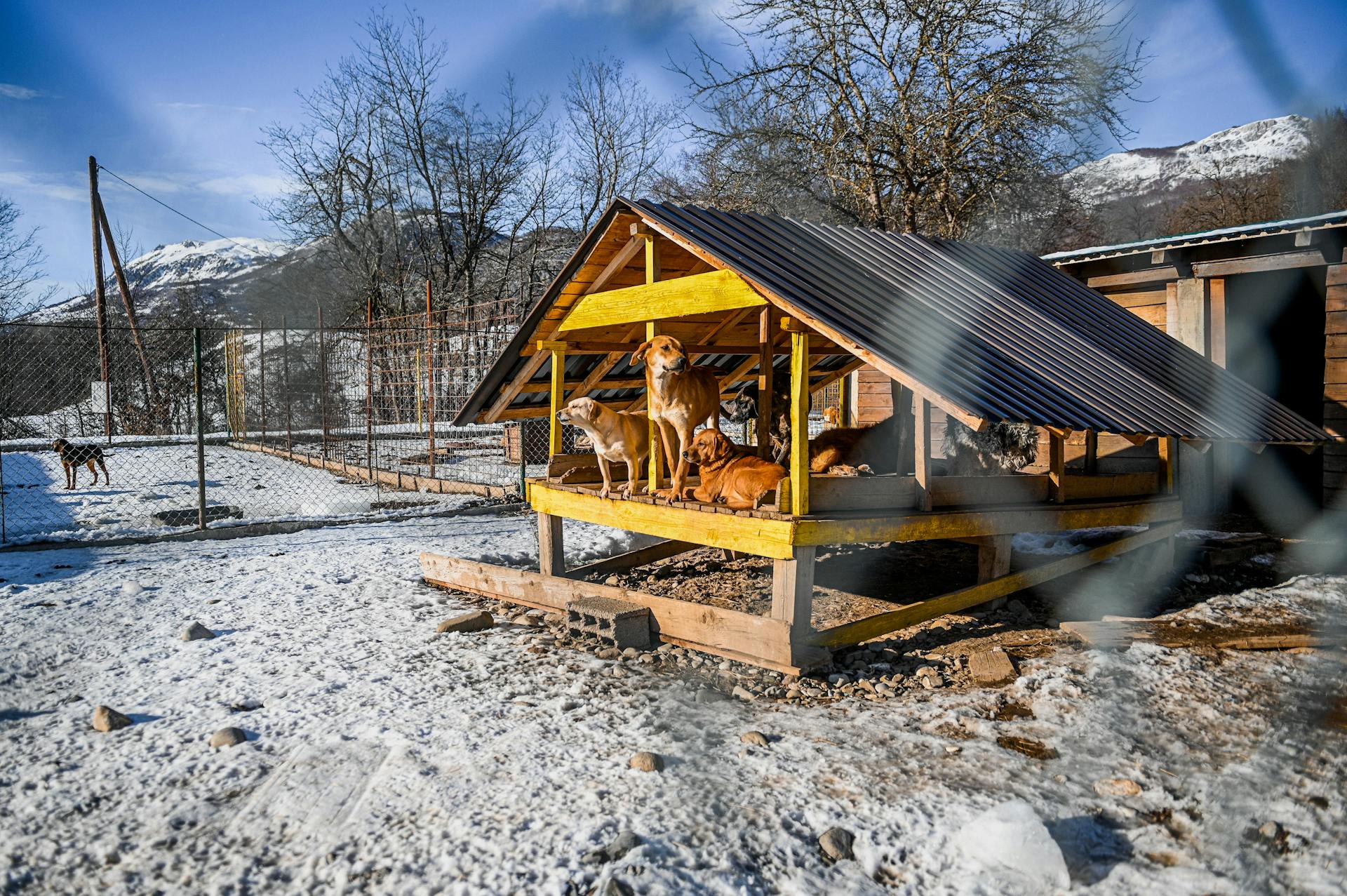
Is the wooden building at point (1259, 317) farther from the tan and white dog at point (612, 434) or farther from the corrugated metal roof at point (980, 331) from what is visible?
the tan and white dog at point (612, 434)

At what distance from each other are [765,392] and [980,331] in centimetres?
182

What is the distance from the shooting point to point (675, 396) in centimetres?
641

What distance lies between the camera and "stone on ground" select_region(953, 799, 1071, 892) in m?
3.06

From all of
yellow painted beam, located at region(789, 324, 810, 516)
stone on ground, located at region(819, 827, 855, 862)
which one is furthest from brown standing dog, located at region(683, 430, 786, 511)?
stone on ground, located at region(819, 827, 855, 862)

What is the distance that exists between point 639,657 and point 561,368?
306 centimetres

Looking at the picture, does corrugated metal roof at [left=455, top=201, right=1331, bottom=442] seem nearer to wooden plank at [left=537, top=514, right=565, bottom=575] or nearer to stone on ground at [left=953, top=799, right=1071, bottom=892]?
wooden plank at [left=537, top=514, right=565, bottom=575]

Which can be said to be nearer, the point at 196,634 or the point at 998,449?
the point at 196,634

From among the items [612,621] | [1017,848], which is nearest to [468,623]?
[612,621]

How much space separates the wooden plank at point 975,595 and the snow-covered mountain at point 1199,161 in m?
4.53

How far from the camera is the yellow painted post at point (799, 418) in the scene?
5504 mm

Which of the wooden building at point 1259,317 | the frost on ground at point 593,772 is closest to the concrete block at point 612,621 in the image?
the frost on ground at point 593,772

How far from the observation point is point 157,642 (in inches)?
231

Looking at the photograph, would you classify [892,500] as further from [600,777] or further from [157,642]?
[157,642]

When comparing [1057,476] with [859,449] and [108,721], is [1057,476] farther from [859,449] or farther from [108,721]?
[108,721]
